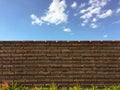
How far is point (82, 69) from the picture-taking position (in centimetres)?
1338

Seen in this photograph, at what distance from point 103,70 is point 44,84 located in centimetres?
261

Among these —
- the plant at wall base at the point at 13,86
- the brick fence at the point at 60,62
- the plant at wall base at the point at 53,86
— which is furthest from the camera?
the brick fence at the point at 60,62

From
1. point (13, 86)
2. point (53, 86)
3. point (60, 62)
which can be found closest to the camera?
point (53, 86)

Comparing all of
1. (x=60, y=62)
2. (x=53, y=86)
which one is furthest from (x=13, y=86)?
(x=60, y=62)

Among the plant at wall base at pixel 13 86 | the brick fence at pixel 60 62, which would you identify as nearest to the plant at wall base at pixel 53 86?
the brick fence at pixel 60 62

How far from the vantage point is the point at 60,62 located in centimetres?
1341

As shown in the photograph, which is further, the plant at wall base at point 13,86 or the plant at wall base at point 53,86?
the plant at wall base at point 13,86

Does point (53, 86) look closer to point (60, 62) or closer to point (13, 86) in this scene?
point (60, 62)

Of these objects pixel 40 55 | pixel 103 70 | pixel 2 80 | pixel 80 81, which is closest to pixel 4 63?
pixel 2 80

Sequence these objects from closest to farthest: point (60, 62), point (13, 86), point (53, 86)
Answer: point (53, 86), point (13, 86), point (60, 62)

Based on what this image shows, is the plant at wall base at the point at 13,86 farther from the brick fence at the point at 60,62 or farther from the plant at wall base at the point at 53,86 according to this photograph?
the plant at wall base at the point at 53,86

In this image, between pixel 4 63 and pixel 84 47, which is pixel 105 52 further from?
pixel 4 63

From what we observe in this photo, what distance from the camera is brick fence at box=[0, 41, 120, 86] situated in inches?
524

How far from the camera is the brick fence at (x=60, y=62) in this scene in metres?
13.3
